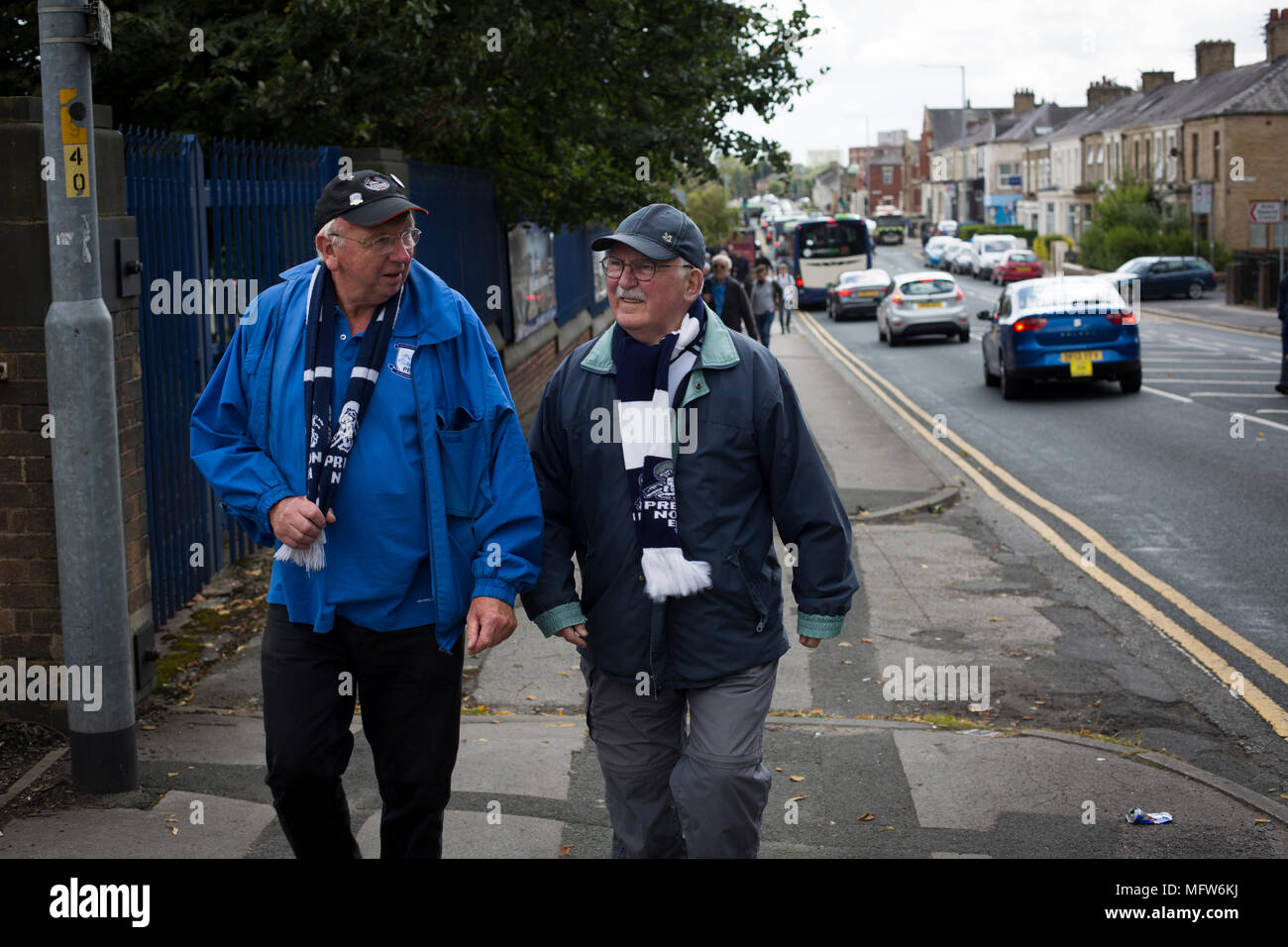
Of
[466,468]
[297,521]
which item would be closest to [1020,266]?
[466,468]

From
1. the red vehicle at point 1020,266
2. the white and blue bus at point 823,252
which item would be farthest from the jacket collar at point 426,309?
the red vehicle at point 1020,266

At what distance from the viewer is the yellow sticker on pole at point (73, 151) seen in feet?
15.9

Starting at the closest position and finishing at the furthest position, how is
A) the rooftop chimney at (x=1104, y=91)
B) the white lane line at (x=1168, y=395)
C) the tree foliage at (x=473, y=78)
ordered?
1. the tree foliage at (x=473, y=78)
2. the white lane line at (x=1168, y=395)
3. the rooftop chimney at (x=1104, y=91)

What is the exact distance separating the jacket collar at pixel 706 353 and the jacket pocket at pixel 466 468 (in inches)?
14.8

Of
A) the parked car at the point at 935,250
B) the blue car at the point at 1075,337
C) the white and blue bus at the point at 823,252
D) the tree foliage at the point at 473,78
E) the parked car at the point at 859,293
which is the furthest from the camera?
the parked car at the point at 935,250

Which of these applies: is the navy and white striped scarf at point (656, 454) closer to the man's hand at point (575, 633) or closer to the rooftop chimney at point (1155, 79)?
the man's hand at point (575, 633)

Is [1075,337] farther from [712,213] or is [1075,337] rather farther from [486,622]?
[712,213]

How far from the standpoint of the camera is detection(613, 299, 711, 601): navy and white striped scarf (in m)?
3.60

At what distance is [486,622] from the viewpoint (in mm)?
3459

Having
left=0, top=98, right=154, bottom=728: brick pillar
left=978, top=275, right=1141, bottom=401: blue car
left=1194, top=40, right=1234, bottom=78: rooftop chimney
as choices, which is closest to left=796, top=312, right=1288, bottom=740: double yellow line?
left=978, top=275, right=1141, bottom=401: blue car

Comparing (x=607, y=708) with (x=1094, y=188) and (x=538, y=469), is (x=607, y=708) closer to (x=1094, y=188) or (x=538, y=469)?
(x=538, y=469)

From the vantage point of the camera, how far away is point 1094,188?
7825 centimetres

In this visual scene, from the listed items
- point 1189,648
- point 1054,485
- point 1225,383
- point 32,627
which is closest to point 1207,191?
point 1225,383
